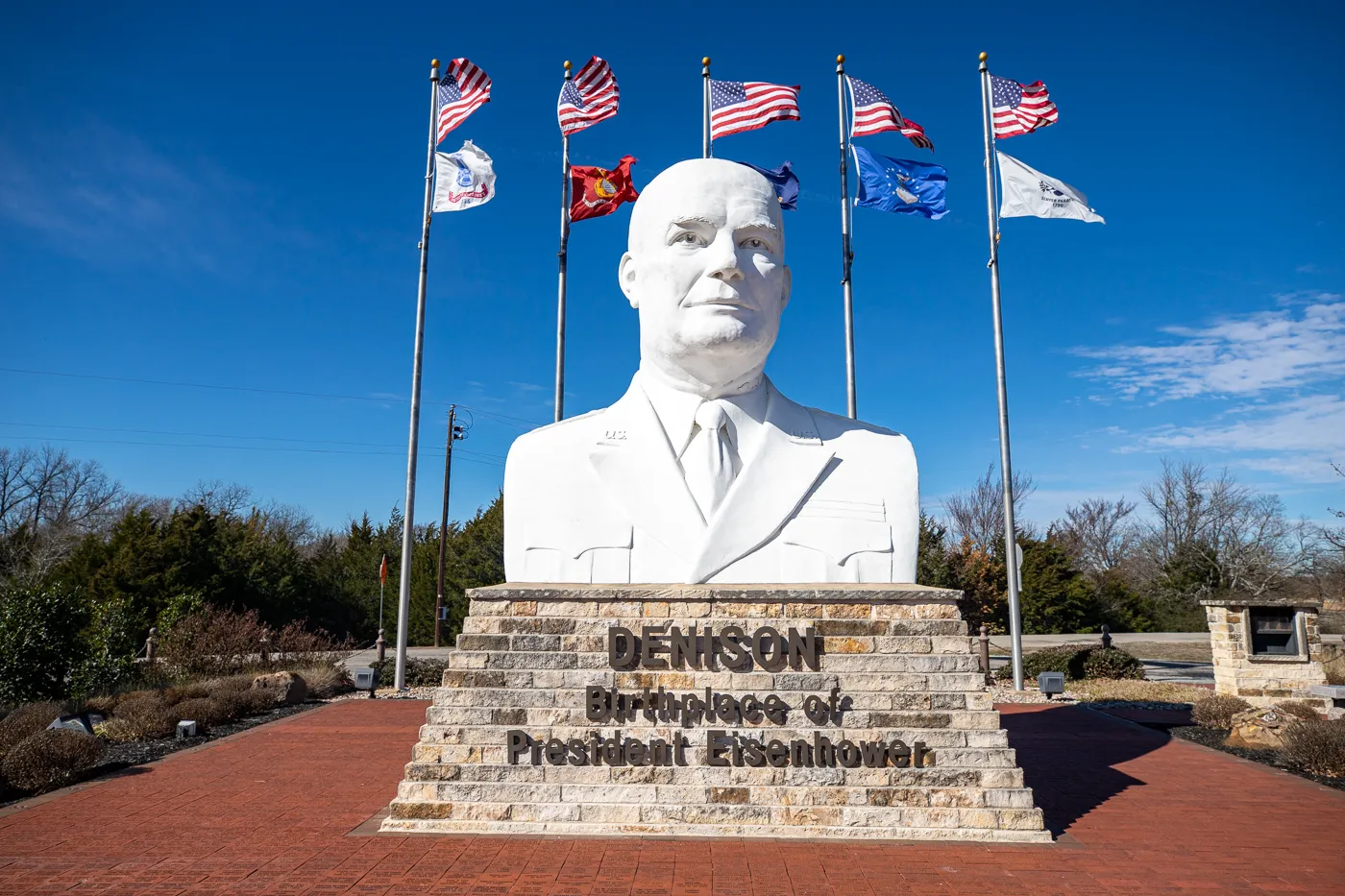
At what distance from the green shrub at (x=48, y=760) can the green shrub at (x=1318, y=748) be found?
12.0 meters

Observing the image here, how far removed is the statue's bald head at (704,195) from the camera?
6.31 metres

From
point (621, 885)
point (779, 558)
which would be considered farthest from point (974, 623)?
point (621, 885)

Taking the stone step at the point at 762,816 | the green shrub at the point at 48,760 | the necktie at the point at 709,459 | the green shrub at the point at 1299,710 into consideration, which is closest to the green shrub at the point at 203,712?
the green shrub at the point at 48,760

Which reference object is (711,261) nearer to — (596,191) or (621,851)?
(621,851)

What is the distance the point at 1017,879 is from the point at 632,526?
3270 millimetres

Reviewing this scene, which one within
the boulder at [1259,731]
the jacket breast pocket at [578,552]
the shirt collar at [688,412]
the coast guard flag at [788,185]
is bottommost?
the boulder at [1259,731]

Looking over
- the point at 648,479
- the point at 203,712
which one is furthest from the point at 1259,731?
the point at 203,712

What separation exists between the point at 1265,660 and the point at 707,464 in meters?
10.2

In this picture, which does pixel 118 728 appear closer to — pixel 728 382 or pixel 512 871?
pixel 512 871

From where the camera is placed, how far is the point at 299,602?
25.8 m

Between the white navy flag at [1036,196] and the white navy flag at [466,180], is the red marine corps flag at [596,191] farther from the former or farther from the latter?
the white navy flag at [1036,196]

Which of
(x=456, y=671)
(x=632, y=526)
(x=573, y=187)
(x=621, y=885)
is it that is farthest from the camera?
(x=573, y=187)

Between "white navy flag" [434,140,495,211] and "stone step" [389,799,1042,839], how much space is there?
9.83 metres

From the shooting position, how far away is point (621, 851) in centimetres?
507
